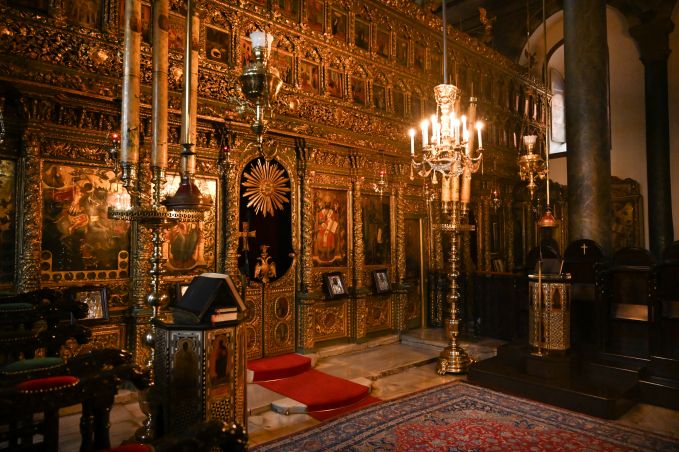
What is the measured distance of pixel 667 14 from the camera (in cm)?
1191

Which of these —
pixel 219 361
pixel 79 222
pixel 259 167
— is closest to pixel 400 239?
pixel 259 167

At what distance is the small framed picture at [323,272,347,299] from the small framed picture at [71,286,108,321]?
348 cm

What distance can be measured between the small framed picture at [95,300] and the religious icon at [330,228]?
3.30 m

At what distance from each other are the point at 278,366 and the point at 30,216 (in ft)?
11.6

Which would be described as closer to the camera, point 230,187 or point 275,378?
point 275,378

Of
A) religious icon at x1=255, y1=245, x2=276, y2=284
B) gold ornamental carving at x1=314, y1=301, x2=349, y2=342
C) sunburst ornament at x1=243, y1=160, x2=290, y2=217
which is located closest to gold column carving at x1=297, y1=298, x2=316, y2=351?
gold ornamental carving at x1=314, y1=301, x2=349, y2=342

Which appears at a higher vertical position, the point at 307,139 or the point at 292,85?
the point at 292,85

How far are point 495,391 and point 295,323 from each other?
3.22m

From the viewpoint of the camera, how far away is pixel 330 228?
8.02 metres

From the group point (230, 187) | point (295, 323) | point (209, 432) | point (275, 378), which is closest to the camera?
point (209, 432)

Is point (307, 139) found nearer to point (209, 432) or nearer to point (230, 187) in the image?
point (230, 187)

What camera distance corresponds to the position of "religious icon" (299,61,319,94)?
772cm

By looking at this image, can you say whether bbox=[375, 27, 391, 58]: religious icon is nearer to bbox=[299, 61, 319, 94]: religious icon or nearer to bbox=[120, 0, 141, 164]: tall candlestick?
bbox=[299, 61, 319, 94]: religious icon

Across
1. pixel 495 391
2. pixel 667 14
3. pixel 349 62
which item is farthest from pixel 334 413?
pixel 667 14
